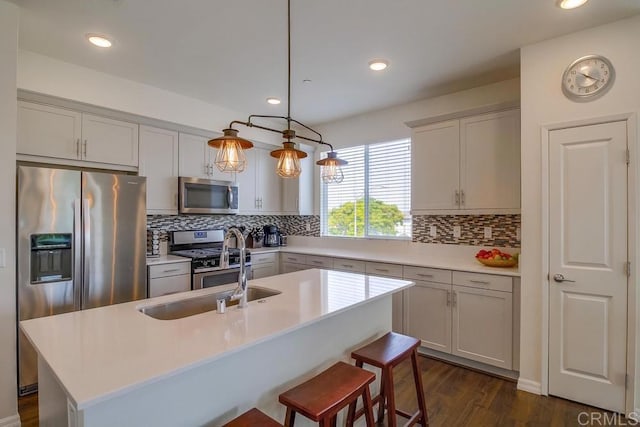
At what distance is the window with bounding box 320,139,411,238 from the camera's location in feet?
13.2

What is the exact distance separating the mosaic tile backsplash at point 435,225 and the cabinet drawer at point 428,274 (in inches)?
23.7

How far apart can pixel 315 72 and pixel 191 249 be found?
2499 mm

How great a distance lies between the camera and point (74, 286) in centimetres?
266

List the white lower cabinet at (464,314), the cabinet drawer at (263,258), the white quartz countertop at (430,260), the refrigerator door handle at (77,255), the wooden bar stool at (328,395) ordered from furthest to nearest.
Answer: the cabinet drawer at (263,258)
the white quartz countertop at (430,260)
the white lower cabinet at (464,314)
the refrigerator door handle at (77,255)
the wooden bar stool at (328,395)

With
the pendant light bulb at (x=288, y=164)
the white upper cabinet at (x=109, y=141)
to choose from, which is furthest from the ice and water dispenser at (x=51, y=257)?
the pendant light bulb at (x=288, y=164)

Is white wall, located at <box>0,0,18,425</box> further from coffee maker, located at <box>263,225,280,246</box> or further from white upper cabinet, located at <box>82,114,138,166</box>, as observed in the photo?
coffee maker, located at <box>263,225,280,246</box>

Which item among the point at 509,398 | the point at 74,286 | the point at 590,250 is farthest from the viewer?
the point at 74,286

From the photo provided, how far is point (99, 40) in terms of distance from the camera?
2496 millimetres

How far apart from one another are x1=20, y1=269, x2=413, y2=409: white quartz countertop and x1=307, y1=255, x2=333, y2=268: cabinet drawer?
1.90 meters

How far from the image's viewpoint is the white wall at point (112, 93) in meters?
2.71

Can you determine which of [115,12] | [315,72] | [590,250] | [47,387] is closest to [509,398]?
[590,250]

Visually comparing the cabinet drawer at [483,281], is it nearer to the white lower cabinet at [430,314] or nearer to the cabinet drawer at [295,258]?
the white lower cabinet at [430,314]

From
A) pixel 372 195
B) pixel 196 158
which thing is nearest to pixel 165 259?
pixel 196 158

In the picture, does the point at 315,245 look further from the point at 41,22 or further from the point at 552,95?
the point at 41,22
